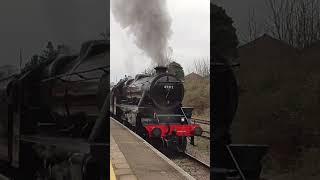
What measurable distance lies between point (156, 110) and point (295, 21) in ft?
4.83

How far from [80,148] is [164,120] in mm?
670

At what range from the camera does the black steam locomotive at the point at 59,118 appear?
6.48ft

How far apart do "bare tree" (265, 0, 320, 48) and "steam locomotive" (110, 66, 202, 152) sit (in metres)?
0.73

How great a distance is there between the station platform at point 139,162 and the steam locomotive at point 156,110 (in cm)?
15

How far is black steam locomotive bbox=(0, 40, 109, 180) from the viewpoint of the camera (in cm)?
197

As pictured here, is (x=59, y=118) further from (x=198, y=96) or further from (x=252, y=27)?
(x=252, y=27)

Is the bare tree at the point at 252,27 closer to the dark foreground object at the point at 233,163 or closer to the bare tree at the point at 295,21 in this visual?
the bare tree at the point at 295,21

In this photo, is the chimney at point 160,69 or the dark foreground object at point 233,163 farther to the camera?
the chimney at point 160,69

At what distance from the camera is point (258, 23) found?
1.85 m

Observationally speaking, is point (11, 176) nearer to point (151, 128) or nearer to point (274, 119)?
point (151, 128)

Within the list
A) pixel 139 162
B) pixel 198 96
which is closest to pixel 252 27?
pixel 198 96

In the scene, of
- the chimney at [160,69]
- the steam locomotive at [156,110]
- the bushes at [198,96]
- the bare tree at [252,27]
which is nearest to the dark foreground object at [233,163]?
the bushes at [198,96]

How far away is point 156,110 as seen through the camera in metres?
2.96

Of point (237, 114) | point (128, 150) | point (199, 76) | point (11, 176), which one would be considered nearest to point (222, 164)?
point (237, 114)
